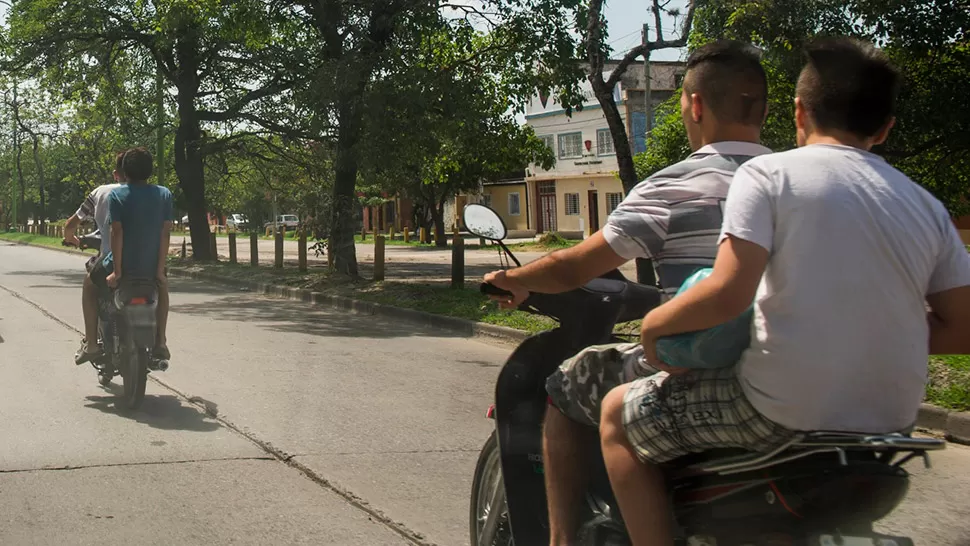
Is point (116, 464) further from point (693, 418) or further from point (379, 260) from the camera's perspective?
point (379, 260)

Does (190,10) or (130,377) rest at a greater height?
(190,10)

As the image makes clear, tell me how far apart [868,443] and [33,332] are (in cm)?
1149

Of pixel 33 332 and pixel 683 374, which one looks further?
pixel 33 332

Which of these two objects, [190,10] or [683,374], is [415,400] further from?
[190,10]

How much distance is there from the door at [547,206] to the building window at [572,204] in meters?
1.31

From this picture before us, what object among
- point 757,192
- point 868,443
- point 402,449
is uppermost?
point 757,192

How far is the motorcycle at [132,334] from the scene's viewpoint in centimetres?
739

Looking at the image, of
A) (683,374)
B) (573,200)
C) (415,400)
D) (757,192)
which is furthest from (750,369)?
(573,200)

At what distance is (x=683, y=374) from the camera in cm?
258

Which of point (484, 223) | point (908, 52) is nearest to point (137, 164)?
point (484, 223)

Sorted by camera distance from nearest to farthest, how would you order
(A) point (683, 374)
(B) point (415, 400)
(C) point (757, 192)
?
1. (C) point (757, 192)
2. (A) point (683, 374)
3. (B) point (415, 400)

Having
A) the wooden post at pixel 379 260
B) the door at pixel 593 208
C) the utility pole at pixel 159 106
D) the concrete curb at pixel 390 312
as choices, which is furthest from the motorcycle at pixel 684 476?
the door at pixel 593 208

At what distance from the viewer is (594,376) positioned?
2938mm

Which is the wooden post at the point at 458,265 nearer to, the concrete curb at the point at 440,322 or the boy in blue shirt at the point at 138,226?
the concrete curb at the point at 440,322
